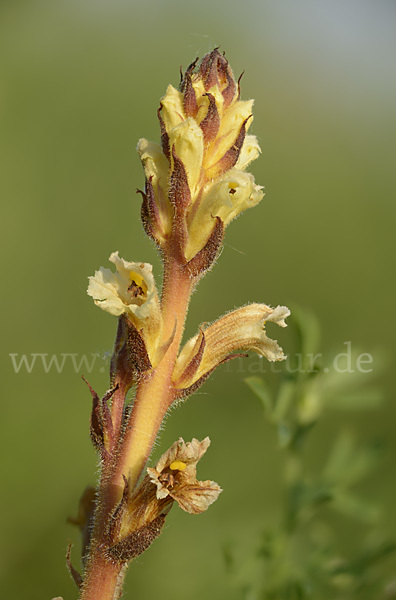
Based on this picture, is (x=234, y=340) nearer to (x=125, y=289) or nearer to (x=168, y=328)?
(x=168, y=328)

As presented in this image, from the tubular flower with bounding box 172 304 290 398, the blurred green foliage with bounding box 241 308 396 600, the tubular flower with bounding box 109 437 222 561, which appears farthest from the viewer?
Result: the blurred green foliage with bounding box 241 308 396 600

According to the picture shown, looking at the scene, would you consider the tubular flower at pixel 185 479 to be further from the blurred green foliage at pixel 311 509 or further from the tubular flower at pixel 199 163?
the tubular flower at pixel 199 163

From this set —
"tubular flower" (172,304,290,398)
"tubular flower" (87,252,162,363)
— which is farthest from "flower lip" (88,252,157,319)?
"tubular flower" (172,304,290,398)

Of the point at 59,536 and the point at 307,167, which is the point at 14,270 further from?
the point at 307,167

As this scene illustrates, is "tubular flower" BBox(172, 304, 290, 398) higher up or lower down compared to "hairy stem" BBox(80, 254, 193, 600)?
higher up

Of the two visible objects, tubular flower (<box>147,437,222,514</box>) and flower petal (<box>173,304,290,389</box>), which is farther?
flower petal (<box>173,304,290,389</box>)

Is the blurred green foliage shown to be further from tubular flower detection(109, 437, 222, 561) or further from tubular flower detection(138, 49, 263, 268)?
tubular flower detection(138, 49, 263, 268)

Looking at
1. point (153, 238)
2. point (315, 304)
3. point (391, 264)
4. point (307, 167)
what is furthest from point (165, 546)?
point (307, 167)

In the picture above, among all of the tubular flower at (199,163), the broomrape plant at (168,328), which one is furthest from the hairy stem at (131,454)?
the tubular flower at (199,163)
